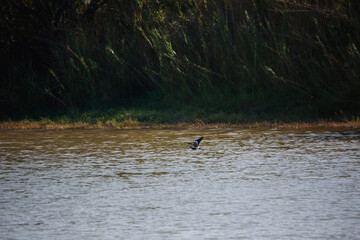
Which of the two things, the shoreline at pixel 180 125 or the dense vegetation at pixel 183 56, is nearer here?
the shoreline at pixel 180 125

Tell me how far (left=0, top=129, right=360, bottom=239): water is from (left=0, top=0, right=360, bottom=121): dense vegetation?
3.89 meters

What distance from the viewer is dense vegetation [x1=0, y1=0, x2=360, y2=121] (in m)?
16.5

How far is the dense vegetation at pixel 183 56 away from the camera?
16.5 meters

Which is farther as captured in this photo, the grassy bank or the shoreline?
the grassy bank

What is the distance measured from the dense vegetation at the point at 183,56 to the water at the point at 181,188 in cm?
389

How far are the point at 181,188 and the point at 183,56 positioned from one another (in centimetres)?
1117

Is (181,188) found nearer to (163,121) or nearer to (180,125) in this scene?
(180,125)

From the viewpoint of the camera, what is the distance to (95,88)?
18.8 meters

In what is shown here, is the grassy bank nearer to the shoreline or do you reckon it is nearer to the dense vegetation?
the shoreline

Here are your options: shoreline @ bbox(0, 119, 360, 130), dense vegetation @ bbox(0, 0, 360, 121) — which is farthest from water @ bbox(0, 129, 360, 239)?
dense vegetation @ bbox(0, 0, 360, 121)

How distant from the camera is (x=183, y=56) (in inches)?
727

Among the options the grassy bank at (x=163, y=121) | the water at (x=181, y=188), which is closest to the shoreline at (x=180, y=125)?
the grassy bank at (x=163, y=121)

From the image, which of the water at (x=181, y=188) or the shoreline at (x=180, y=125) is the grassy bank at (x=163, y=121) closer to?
the shoreline at (x=180, y=125)

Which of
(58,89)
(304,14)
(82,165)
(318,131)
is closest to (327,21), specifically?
(304,14)
